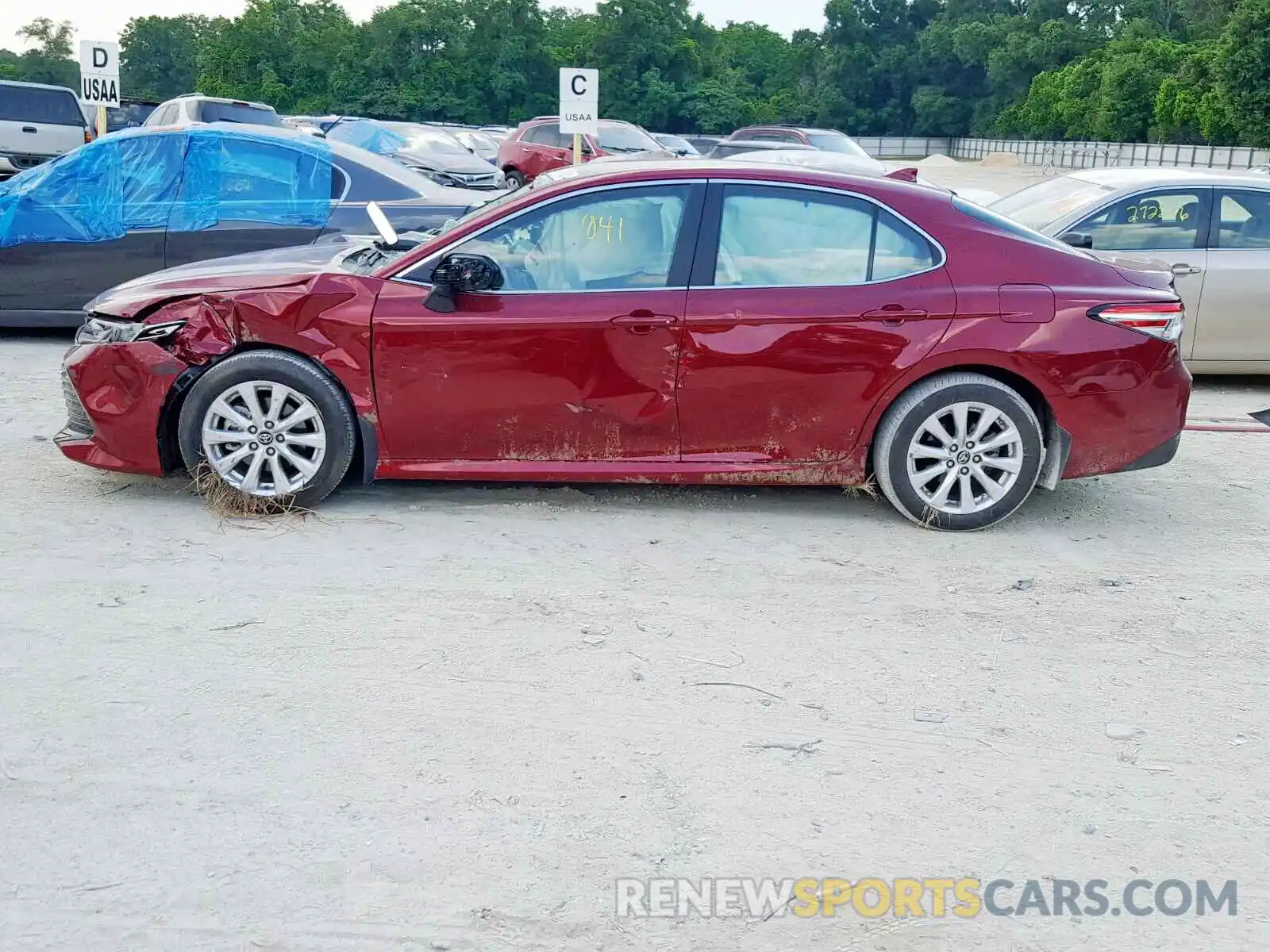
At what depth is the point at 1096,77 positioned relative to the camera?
7056 centimetres

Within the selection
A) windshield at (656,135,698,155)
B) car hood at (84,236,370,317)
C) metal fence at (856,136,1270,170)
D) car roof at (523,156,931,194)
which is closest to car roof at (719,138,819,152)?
windshield at (656,135,698,155)

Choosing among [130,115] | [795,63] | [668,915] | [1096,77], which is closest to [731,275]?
[668,915]

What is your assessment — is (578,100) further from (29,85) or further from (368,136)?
(29,85)

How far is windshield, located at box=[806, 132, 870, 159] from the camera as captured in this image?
24594 millimetres

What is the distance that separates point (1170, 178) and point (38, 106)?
1901cm

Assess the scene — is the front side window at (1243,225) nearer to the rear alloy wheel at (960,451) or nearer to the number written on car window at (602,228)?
the rear alloy wheel at (960,451)

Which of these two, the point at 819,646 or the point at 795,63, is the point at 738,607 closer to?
the point at 819,646

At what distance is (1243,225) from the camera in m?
8.71

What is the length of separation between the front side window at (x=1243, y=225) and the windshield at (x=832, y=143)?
15.8 m

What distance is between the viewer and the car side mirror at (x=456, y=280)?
5574 mm

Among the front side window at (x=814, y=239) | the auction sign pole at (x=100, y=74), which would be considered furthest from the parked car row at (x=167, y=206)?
the auction sign pole at (x=100, y=74)

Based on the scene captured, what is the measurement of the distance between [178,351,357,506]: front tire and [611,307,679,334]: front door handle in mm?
1275

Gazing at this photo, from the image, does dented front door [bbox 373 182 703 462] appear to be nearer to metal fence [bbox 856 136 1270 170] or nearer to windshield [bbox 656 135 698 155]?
windshield [bbox 656 135 698 155]

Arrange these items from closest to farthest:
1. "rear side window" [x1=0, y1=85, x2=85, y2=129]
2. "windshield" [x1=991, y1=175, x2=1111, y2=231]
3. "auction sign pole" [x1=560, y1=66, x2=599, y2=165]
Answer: "windshield" [x1=991, y1=175, x2=1111, y2=231] < "auction sign pole" [x1=560, y1=66, x2=599, y2=165] < "rear side window" [x1=0, y1=85, x2=85, y2=129]
